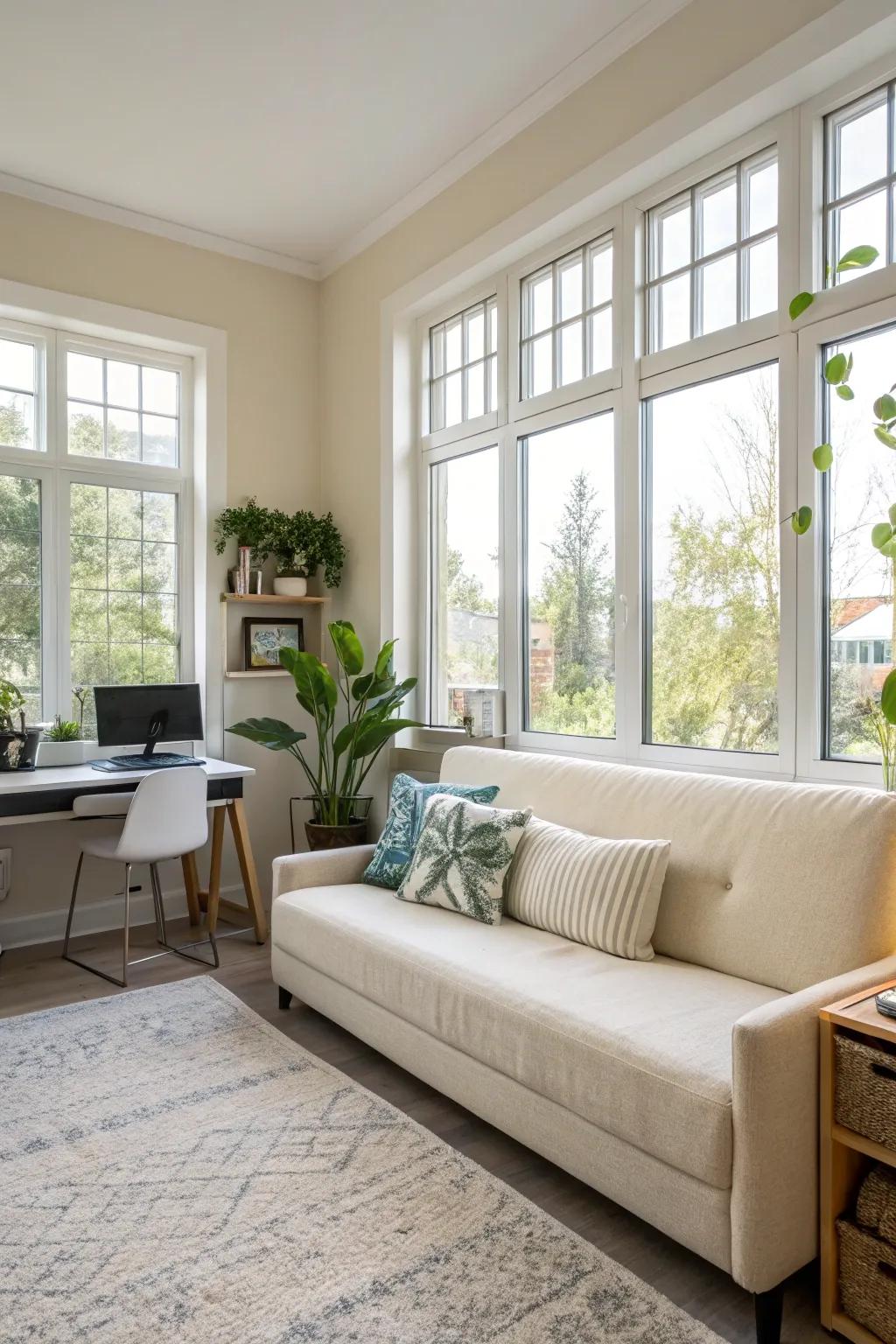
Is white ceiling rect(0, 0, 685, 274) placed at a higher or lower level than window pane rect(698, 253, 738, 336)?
higher

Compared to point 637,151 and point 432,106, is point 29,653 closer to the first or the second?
point 432,106

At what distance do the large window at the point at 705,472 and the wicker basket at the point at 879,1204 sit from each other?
1.08 meters

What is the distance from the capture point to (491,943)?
250 centimetres

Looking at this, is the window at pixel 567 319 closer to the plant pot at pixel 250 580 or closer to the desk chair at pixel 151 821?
the plant pot at pixel 250 580

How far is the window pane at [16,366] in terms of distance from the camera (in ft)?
13.5

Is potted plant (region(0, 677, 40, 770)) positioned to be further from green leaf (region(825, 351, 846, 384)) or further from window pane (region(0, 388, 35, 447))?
green leaf (region(825, 351, 846, 384))

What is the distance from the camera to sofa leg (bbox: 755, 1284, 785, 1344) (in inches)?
62.4

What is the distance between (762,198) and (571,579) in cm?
141

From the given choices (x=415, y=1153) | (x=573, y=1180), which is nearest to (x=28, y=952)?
(x=415, y=1153)

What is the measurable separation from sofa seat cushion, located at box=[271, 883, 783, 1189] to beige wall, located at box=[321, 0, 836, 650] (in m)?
2.05

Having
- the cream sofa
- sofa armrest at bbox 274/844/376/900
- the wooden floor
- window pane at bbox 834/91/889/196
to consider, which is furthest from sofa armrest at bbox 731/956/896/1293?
window pane at bbox 834/91/889/196

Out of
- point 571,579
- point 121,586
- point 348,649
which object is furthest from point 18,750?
point 571,579

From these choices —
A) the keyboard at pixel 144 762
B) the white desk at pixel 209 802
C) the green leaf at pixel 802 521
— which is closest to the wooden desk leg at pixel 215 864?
the white desk at pixel 209 802

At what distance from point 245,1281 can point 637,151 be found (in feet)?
10.9
